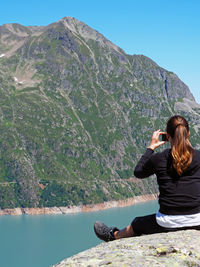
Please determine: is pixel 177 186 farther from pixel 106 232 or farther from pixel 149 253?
pixel 106 232

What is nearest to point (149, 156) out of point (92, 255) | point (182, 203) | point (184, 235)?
point (182, 203)

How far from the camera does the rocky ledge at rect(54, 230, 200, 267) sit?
1025 cm

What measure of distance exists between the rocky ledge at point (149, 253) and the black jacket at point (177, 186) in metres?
0.74

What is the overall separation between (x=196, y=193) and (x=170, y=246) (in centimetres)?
203

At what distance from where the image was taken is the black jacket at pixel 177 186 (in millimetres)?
12617

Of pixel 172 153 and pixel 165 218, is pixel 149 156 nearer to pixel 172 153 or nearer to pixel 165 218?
pixel 172 153

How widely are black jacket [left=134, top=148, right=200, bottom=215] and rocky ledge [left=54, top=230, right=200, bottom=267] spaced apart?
740 millimetres

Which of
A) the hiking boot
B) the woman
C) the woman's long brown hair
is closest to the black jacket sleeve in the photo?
the woman

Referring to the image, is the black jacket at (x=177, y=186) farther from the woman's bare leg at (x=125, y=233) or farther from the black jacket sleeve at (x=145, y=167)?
the woman's bare leg at (x=125, y=233)

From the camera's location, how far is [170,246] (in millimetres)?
11297

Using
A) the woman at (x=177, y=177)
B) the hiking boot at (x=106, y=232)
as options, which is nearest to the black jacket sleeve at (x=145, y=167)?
the woman at (x=177, y=177)

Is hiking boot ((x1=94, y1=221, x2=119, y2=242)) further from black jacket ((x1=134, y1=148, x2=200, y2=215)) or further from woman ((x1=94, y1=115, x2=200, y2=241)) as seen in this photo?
black jacket ((x1=134, y1=148, x2=200, y2=215))

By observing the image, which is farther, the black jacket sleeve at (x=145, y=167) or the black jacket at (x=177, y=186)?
the black jacket sleeve at (x=145, y=167)

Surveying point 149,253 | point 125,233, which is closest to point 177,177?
point 149,253
